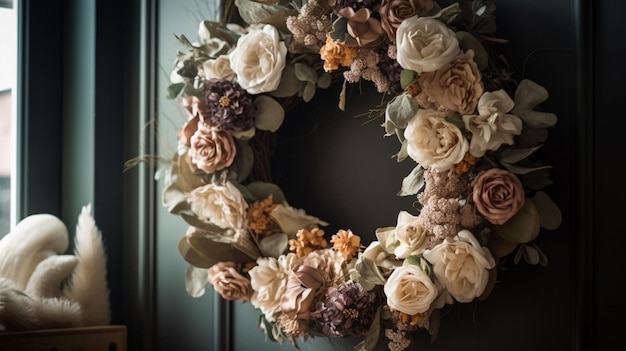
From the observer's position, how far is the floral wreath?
1.47 m

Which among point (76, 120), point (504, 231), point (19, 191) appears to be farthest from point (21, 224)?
point (504, 231)

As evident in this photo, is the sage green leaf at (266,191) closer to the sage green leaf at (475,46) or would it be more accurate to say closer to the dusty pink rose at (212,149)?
the dusty pink rose at (212,149)

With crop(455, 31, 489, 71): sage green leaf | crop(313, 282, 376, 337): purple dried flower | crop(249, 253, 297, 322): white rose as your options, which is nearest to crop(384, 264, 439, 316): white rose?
crop(313, 282, 376, 337): purple dried flower

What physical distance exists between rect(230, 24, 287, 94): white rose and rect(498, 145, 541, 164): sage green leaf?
56cm

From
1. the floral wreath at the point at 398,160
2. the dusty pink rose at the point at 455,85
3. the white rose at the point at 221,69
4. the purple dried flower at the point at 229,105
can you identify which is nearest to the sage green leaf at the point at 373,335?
the floral wreath at the point at 398,160

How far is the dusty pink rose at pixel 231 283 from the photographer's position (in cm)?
183

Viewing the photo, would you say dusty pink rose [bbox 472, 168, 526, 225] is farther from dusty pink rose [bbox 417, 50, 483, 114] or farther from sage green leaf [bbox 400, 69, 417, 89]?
sage green leaf [bbox 400, 69, 417, 89]

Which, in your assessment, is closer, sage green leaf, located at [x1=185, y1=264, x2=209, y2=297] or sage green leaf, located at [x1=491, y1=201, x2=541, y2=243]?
sage green leaf, located at [x1=491, y1=201, x2=541, y2=243]

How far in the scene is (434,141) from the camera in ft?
4.90

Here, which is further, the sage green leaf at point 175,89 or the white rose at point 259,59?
the sage green leaf at point 175,89

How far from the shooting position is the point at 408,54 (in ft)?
4.82

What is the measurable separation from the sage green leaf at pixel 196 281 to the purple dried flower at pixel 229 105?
0.40 metres

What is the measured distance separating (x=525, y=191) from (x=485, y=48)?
31 centimetres

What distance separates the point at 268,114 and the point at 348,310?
21.3 inches
